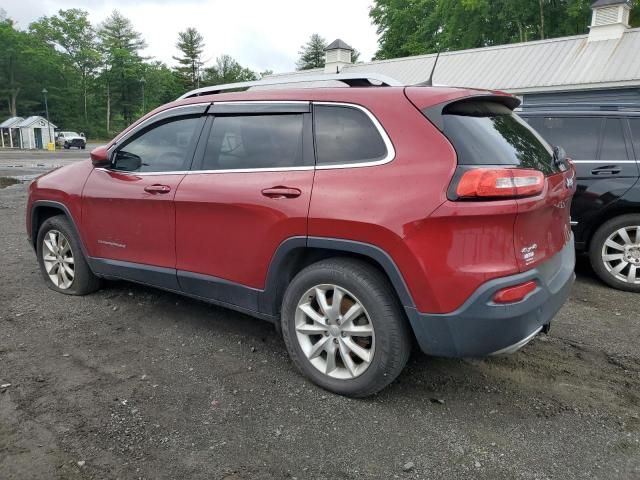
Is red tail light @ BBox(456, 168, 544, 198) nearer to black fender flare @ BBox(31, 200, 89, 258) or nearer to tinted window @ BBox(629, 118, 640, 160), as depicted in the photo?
black fender flare @ BBox(31, 200, 89, 258)

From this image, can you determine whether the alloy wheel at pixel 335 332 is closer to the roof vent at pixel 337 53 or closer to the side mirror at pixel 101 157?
the side mirror at pixel 101 157

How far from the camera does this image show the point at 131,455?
8.14 feet

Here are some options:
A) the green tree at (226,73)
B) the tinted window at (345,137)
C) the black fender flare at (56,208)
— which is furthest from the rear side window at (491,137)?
the green tree at (226,73)

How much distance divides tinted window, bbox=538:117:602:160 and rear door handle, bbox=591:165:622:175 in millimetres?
149

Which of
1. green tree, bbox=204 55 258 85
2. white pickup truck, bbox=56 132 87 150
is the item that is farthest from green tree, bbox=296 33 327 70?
white pickup truck, bbox=56 132 87 150

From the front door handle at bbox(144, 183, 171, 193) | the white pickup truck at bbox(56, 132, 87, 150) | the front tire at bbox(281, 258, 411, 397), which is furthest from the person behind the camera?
the white pickup truck at bbox(56, 132, 87, 150)

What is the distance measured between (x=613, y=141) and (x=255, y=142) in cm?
400

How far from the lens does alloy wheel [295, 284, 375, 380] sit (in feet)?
9.55

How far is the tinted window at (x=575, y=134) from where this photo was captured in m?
5.46

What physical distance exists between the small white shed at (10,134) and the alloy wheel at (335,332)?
5251cm

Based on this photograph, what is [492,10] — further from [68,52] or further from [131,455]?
[68,52]

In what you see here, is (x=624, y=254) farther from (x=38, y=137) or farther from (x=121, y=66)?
(x=121, y=66)

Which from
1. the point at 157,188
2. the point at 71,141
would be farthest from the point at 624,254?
the point at 71,141

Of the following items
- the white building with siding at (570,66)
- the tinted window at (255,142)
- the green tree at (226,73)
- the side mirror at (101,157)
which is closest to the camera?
the tinted window at (255,142)
